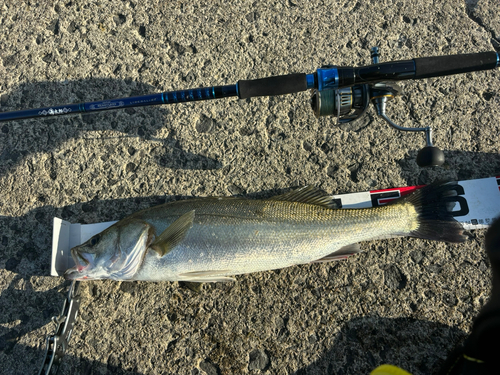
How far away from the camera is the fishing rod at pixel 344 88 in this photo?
184cm

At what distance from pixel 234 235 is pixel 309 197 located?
67cm

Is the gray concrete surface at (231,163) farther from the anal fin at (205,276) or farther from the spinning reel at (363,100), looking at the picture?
the spinning reel at (363,100)

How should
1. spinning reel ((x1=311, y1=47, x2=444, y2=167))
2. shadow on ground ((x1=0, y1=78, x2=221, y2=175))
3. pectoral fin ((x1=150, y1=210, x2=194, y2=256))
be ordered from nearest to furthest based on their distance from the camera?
spinning reel ((x1=311, y1=47, x2=444, y2=167)) → pectoral fin ((x1=150, y1=210, x2=194, y2=256)) → shadow on ground ((x1=0, y1=78, x2=221, y2=175))

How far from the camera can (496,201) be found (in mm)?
2439

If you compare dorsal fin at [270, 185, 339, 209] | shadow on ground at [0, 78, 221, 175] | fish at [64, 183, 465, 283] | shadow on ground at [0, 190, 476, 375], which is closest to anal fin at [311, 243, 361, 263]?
fish at [64, 183, 465, 283]

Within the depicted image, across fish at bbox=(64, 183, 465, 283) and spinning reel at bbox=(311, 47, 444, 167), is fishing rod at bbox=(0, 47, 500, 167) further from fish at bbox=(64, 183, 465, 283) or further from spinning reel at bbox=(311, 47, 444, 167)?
fish at bbox=(64, 183, 465, 283)

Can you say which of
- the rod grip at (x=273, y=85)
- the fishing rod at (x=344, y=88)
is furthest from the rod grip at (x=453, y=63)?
the rod grip at (x=273, y=85)

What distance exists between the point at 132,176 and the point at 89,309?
1.14 meters

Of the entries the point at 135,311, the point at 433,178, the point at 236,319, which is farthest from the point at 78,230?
the point at 433,178

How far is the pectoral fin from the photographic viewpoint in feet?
6.87

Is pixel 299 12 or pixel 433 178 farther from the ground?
pixel 299 12

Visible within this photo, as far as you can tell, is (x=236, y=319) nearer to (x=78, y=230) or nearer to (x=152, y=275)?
(x=152, y=275)

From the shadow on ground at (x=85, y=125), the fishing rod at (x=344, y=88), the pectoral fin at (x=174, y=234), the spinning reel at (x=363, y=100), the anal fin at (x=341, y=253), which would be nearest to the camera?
the fishing rod at (x=344, y=88)

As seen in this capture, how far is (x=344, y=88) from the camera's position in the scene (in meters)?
1.99
